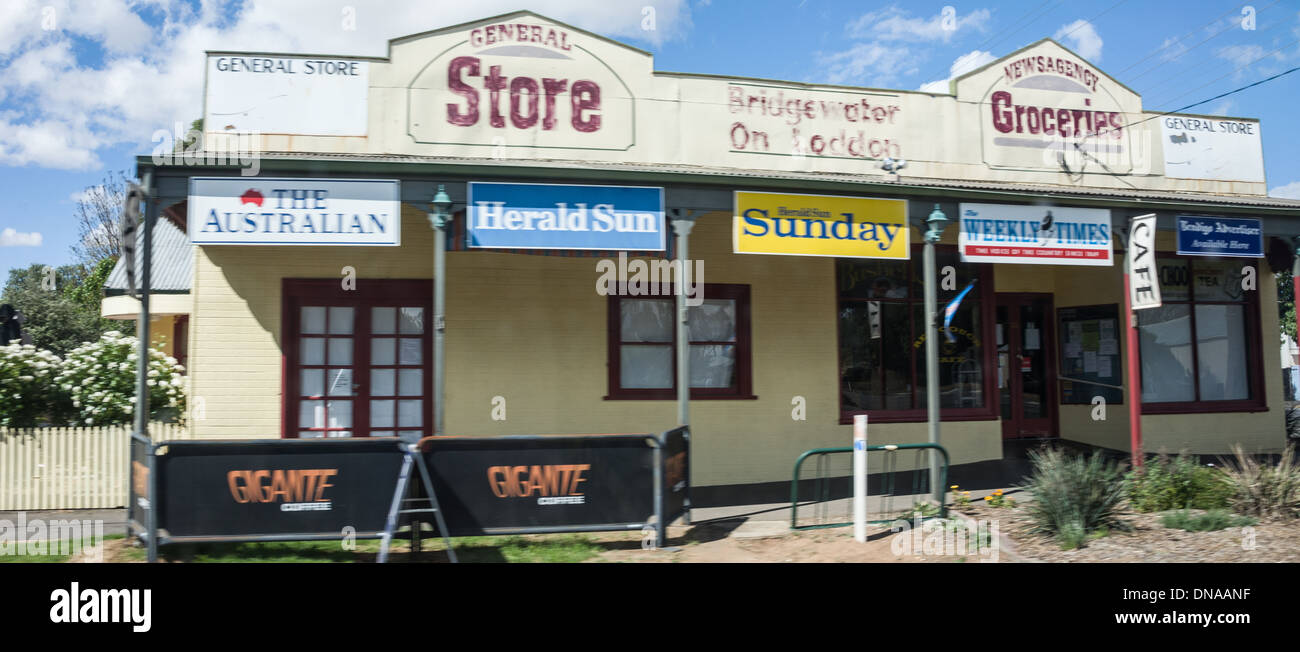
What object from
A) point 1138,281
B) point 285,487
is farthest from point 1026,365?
point 285,487

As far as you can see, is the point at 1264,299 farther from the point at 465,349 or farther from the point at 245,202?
A: the point at 245,202

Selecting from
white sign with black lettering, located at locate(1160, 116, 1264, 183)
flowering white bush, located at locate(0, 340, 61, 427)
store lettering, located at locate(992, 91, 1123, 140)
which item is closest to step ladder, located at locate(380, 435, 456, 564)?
flowering white bush, located at locate(0, 340, 61, 427)

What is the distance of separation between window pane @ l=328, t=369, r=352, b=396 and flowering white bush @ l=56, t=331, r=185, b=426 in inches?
77.2

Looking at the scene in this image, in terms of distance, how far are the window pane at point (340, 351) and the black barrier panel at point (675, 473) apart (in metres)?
4.63

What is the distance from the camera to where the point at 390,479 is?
6.69 meters

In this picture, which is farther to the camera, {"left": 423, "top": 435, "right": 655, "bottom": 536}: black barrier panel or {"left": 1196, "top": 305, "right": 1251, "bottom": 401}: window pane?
{"left": 1196, "top": 305, "right": 1251, "bottom": 401}: window pane

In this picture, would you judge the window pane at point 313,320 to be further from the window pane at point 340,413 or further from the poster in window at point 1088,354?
the poster in window at point 1088,354

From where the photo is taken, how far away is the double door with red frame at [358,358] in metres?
9.78

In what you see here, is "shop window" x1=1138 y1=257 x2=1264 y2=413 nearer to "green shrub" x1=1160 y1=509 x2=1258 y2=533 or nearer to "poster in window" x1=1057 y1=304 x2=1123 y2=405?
"poster in window" x1=1057 y1=304 x2=1123 y2=405

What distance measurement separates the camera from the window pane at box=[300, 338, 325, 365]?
985 centimetres

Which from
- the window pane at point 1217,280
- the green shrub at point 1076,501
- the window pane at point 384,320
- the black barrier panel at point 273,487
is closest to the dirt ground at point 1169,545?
the green shrub at point 1076,501

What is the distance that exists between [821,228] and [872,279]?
7.95 feet

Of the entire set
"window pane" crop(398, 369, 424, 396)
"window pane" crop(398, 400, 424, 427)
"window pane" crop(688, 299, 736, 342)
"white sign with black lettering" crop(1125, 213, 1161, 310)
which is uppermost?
"white sign with black lettering" crop(1125, 213, 1161, 310)

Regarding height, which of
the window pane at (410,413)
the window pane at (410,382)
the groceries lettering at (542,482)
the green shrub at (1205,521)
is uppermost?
the window pane at (410,382)
